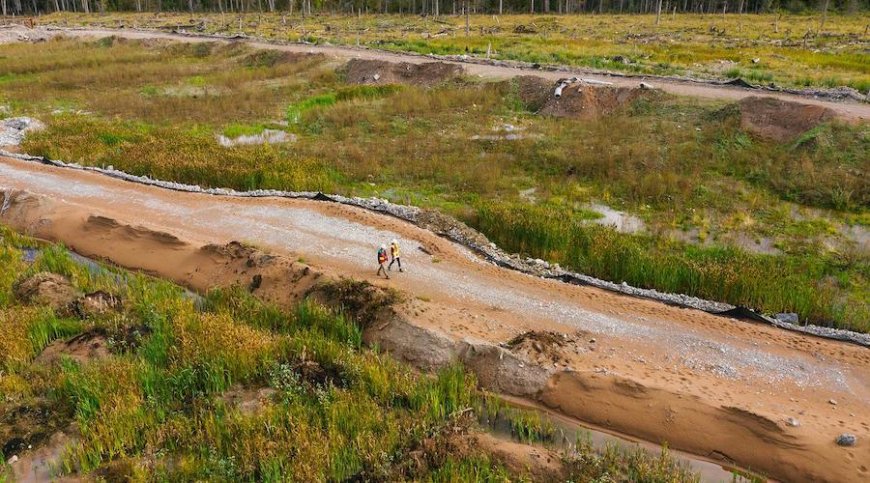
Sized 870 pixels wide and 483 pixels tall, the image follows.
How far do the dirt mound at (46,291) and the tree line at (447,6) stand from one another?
71529mm

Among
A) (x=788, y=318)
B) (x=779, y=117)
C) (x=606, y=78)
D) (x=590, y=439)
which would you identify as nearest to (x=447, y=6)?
(x=606, y=78)

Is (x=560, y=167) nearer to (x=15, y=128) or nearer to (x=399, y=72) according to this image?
(x=399, y=72)

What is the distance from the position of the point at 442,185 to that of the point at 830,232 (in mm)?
14346

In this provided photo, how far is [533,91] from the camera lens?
36.4 m

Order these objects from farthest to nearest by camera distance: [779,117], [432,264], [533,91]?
[533,91], [779,117], [432,264]

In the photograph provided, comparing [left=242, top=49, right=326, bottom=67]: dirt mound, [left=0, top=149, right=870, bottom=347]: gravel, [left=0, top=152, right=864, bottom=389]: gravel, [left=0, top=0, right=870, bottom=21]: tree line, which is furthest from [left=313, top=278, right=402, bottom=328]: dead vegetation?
[left=0, top=0, right=870, bottom=21]: tree line

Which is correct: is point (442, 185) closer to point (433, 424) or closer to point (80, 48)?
point (433, 424)

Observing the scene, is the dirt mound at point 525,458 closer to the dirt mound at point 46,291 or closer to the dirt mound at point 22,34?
the dirt mound at point 46,291

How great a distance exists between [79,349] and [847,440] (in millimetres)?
15943

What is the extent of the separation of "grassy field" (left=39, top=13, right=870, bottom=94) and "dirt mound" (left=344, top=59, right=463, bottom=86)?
26.4 ft

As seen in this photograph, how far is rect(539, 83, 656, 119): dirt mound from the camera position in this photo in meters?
32.9

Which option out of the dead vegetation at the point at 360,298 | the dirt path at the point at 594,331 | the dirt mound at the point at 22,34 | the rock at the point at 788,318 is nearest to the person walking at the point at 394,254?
the dirt path at the point at 594,331

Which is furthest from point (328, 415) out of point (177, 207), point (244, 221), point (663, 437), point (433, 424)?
Result: point (177, 207)

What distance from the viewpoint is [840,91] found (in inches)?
1217
